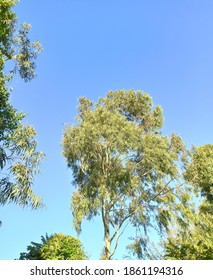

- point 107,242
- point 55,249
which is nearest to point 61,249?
point 55,249

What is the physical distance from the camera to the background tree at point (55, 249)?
39.2 ft

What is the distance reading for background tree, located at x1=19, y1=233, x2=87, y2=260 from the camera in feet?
39.2

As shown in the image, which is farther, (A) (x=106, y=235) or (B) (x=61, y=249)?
(A) (x=106, y=235)

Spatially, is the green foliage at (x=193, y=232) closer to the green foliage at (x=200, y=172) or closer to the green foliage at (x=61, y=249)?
the green foliage at (x=200, y=172)

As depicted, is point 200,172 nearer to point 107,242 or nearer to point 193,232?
point 193,232

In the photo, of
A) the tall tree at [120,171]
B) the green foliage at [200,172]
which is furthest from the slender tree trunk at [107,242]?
the green foliage at [200,172]

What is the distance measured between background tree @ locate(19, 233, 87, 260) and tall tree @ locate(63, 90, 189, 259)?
6396 millimetres

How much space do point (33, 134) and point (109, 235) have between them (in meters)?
10.5

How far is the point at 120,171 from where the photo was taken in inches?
826

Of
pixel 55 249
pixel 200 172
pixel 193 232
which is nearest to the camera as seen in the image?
pixel 55 249

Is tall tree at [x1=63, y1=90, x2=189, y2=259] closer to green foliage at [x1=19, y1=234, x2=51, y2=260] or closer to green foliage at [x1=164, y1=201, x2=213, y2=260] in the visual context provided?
green foliage at [x1=164, y1=201, x2=213, y2=260]

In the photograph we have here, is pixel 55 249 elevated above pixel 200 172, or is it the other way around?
pixel 200 172

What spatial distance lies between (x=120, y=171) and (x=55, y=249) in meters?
9.69
